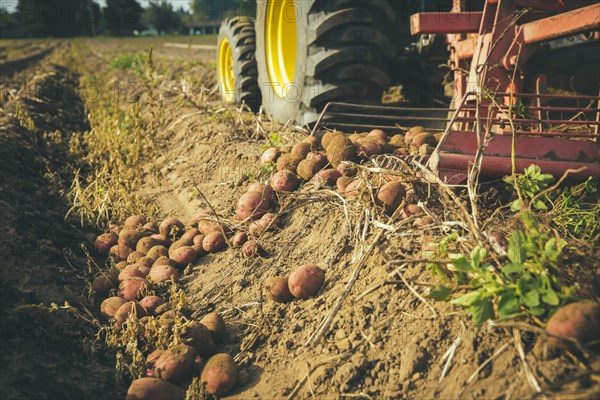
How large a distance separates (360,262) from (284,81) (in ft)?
9.20

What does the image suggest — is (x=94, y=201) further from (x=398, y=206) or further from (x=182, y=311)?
(x=398, y=206)

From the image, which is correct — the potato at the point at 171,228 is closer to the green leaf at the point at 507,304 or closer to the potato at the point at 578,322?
the green leaf at the point at 507,304

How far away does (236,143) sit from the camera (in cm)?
402

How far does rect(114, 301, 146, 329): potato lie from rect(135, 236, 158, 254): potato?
1.89ft

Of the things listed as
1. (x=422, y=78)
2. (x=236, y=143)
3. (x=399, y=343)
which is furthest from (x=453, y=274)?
(x=422, y=78)

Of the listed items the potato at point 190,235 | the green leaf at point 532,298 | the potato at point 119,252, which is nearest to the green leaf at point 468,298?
the green leaf at point 532,298

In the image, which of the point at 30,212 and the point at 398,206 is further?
the point at 30,212

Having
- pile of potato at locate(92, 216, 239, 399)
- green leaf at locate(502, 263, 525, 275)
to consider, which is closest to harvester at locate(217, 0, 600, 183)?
green leaf at locate(502, 263, 525, 275)

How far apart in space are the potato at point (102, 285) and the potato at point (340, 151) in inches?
49.1

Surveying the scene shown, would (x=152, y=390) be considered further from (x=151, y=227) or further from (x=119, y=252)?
(x=151, y=227)

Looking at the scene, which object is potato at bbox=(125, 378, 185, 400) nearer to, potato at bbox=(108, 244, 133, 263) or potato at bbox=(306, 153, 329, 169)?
potato at bbox=(108, 244, 133, 263)

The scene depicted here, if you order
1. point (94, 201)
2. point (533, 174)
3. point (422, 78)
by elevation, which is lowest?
point (94, 201)

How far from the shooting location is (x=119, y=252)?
3025 millimetres

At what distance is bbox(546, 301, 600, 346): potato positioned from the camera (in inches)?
58.3
